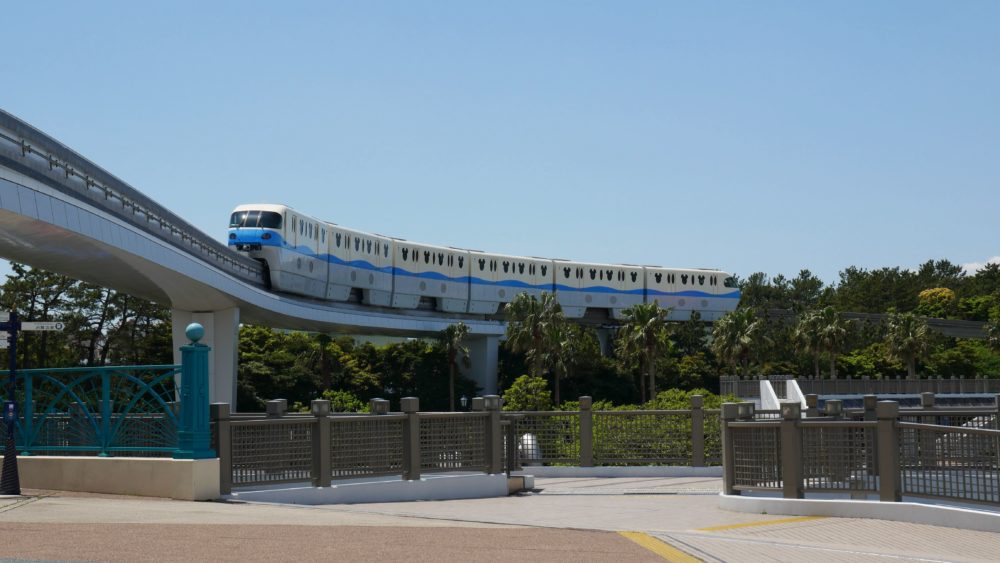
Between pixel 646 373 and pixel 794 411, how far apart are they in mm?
65347

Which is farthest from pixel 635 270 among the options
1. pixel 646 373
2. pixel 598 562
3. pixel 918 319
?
pixel 598 562

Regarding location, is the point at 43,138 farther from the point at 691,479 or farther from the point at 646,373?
the point at 646,373

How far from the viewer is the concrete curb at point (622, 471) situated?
2214cm

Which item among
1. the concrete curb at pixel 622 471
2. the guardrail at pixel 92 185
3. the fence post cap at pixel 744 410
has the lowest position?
the concrete curb at pixel 622 471

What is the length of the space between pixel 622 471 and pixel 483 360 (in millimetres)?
53927

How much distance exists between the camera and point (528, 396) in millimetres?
61875

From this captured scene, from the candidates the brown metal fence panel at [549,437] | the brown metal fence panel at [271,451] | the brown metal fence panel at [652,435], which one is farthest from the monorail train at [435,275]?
the brown metal fence panel at [271,451]

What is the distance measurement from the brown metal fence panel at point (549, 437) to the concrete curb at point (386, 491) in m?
3.52

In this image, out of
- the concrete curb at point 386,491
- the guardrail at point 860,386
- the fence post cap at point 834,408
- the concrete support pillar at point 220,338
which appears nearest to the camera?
the concrete curb at point 386,491

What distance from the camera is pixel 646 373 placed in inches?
3123

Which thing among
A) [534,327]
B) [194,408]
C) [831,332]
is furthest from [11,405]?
[831,332]

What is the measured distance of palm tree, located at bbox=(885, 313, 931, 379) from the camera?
270 feet

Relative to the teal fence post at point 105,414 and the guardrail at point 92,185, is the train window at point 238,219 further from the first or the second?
the teal fence post at point 105,414

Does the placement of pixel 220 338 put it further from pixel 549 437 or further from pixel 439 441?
pixel 439 441
